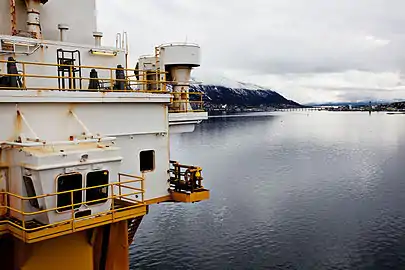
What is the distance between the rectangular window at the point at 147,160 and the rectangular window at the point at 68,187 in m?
3.28

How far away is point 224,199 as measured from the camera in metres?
37.3

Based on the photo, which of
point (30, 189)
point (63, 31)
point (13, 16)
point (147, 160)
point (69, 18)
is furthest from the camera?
point (69, 18)

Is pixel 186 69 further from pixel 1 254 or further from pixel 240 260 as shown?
pixel 240 260

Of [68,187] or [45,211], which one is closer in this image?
[45,211]

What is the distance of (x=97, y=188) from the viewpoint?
895 cm

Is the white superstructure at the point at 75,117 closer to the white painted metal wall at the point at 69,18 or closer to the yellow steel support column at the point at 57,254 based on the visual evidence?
the white painted metal wall at the point at 69,18

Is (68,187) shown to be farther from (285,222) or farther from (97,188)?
(285,222)

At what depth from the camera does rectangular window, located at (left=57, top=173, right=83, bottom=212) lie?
841 centimetres

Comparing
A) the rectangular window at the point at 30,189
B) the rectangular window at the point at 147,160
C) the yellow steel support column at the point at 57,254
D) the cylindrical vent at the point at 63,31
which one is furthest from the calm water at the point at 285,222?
the rectangular window at the point at 30,189

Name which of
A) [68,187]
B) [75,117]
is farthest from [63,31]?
[68,187]

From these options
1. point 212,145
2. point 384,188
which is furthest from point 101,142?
point 212,145

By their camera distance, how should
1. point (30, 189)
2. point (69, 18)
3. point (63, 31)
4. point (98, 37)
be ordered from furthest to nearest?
1. point (69, 18)
2. point (98, 37)
3. point (63, 31)
4. point (30, 189)

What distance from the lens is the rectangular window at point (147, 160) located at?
11.8 meters

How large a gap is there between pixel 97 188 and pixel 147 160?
3.12m
